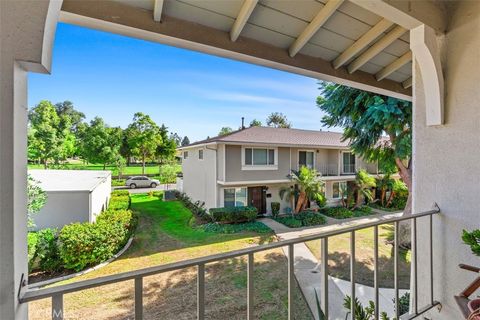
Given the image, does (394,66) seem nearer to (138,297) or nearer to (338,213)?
(138,297)

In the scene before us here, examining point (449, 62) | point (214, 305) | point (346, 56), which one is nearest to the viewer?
point (449, 62)

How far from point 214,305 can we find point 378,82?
15.8 feet

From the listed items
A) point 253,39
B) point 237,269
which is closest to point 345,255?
point 237,269

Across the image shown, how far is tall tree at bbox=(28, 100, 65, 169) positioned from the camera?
43.4 feet

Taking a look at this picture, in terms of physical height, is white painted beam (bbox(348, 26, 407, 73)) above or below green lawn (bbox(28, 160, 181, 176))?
above

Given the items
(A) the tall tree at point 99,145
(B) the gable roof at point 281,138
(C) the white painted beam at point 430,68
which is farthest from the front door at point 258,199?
(A) the tall tree at point 99,145

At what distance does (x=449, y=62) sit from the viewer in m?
1.98

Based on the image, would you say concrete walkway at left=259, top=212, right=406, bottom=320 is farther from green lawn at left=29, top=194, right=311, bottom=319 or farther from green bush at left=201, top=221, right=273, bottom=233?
green bush at left=201, top=221, right=273, bottom=233

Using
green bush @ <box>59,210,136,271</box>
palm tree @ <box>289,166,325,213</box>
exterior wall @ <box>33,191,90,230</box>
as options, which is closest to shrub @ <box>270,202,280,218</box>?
palm tree @ <box>289,166,325,213</box>

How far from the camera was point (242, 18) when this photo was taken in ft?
5.89

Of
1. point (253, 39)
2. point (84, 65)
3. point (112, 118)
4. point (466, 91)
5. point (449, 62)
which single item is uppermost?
point (84, 65)

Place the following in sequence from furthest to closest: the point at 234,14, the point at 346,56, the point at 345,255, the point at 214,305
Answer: the point at 345,255 < the point at 214,305 < the point at 346,56 < the point at 234,14

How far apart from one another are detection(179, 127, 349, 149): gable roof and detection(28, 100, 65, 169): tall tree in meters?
8.57

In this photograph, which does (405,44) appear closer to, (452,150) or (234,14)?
(452,150)
